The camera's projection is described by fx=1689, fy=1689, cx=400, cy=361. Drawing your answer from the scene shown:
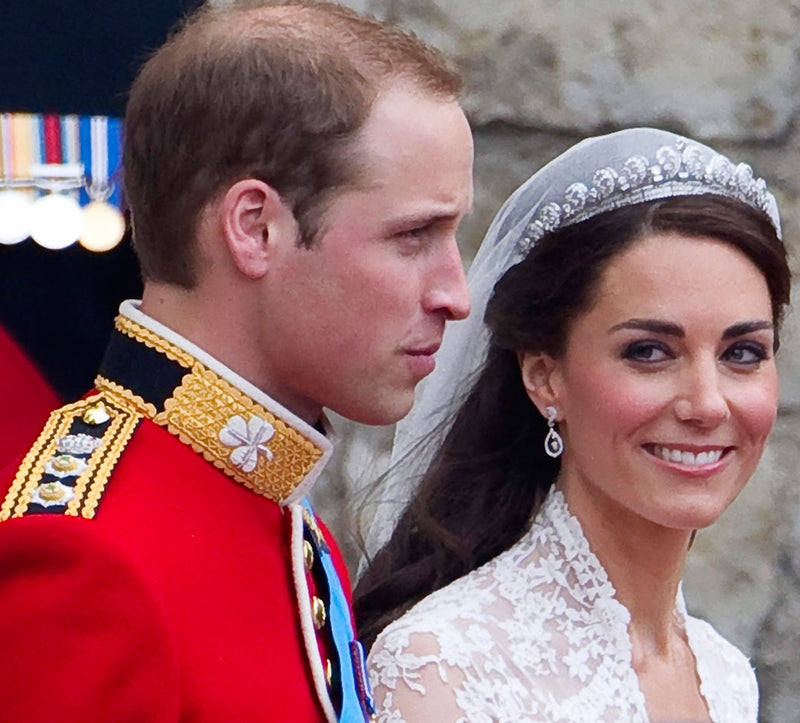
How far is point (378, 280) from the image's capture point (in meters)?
1.41

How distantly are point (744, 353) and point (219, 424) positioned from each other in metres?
0.79

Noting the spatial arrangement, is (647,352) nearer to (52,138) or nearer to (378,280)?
(378,280)

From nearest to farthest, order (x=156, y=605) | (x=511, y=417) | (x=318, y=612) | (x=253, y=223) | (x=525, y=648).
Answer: (x=156, y=605) < (x=253, y=223) < (x=318, y=612) < (x=525, y=648) < (x=511, y=417)

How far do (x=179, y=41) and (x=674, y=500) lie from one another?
0.81 m

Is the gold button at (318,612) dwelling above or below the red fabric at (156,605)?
below

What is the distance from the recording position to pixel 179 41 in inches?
58.2

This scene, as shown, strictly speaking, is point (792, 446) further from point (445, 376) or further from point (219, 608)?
point (219, 608)

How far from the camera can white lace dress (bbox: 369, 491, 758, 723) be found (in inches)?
72.2

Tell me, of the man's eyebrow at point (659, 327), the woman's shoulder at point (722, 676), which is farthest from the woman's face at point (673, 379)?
the woman's shoulder at point (722, 676)

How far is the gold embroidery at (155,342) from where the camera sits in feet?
4.62

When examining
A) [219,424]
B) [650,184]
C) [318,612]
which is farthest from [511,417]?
[219,424]

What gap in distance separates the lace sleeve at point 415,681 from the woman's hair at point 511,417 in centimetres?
20

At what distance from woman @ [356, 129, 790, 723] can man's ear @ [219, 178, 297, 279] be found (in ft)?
2.04

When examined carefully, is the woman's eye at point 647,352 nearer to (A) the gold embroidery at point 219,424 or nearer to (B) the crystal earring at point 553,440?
(B) the crystal earring at point 553,440
